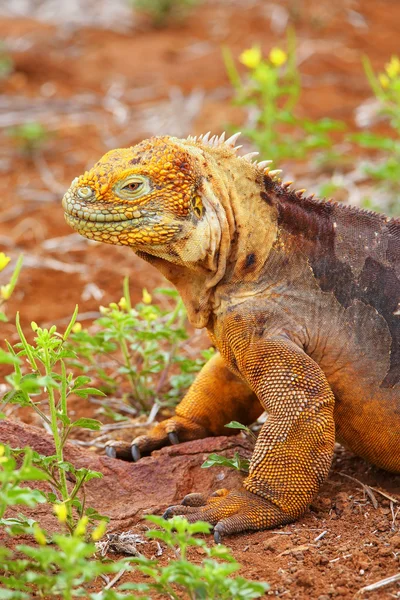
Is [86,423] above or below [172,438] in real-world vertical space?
above

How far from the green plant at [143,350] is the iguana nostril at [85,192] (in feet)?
3.36

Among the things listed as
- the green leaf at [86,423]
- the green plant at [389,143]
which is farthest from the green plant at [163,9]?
the green leaf at [86,423]

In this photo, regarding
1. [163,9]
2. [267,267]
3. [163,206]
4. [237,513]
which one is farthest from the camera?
[163,9]

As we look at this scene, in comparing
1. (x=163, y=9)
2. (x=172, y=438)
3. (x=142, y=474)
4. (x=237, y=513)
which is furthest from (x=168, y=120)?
(x=237, y=513)

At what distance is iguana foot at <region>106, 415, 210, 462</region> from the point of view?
577cm

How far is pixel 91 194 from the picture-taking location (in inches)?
201

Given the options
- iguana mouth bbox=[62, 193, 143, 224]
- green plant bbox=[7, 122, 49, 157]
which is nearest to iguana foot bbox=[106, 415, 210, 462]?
iguana mouth bbox=[62, 193, 143, 224]

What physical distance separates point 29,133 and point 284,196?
23.5 feet

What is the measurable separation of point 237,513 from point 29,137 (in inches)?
320

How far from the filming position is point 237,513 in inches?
188

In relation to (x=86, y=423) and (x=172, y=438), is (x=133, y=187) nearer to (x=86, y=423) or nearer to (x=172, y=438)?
(x=86, y=423)

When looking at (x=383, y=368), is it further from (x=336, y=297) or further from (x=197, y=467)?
(x=197, y=467)

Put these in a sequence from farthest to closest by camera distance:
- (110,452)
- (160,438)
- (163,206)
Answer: (160,438) → (110,452) → (163,206)

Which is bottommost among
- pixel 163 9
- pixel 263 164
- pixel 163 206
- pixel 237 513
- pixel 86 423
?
pixel 163 9
